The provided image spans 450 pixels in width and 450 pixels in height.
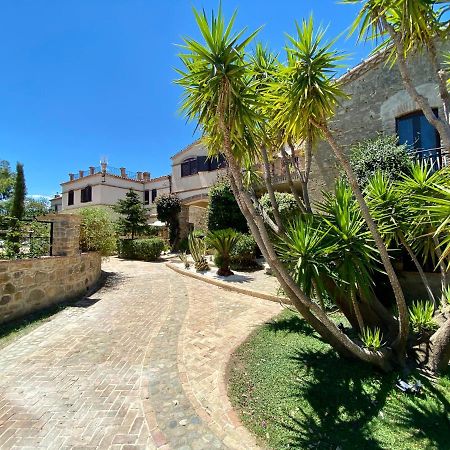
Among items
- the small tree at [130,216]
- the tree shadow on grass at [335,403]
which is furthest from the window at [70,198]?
the tree shadow on grass at [335,403]

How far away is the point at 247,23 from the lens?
380cm

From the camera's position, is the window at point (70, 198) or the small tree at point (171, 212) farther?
the window at point (70, 198)

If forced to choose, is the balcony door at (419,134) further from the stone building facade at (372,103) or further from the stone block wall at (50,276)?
the stone block wall at (50,276)

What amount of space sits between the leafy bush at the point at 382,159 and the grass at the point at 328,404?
21.6 feet

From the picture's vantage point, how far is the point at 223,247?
12.3 meters

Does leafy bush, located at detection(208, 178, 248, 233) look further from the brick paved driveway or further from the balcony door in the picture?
the balcony door

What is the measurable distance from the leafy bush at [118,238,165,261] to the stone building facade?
39.5 feet

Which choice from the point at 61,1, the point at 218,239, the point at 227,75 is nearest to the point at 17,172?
the point at 61,1

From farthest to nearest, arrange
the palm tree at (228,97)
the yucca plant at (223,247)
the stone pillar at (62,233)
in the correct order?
1. the yucca plant at (223,247)
2. the stone pillar at (62,233)
3. the palm tree at (228,97)

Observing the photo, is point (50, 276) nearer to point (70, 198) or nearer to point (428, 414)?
point (428, 414)

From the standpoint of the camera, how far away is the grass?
3.22 m

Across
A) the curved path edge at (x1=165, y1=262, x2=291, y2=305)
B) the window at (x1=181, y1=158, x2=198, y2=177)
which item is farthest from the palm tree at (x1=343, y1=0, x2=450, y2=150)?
the window at (x1=181, y1=158, x2=198, y2=177)

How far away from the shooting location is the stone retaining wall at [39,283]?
22.3 feet

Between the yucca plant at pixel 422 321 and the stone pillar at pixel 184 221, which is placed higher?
the stone pillar at pixel 184 221
